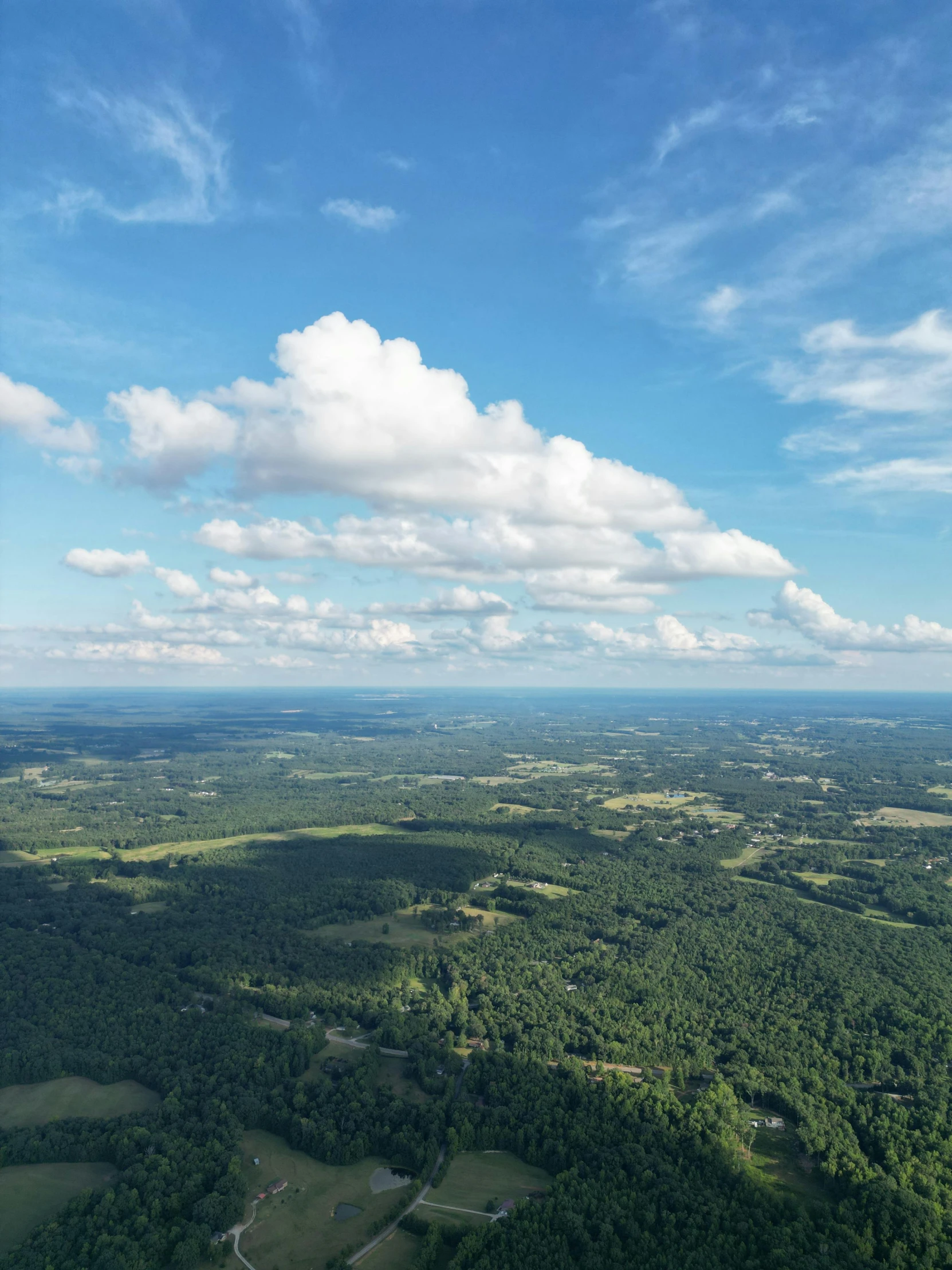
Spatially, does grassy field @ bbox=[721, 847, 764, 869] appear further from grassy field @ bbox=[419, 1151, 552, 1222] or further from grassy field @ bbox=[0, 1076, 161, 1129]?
grassy field @ bbox=[0, 1076, 161, 1129]

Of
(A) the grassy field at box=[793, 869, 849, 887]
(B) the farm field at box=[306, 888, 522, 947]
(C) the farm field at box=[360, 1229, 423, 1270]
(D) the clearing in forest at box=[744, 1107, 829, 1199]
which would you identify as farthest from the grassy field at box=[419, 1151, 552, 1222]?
(A) the grassy field at box=[793, 869, 849, 887]

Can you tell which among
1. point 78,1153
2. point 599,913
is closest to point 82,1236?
point 78,1153

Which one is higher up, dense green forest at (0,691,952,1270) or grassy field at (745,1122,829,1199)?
dense green forest at (0,691,952,1270)

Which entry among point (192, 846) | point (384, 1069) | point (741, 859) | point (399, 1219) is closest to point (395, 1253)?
point (399, 1219)

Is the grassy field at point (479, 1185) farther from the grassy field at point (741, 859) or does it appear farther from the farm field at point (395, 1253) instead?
the grassy field at point (741, 859)

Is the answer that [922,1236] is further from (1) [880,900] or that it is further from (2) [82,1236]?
(1) [880,900]

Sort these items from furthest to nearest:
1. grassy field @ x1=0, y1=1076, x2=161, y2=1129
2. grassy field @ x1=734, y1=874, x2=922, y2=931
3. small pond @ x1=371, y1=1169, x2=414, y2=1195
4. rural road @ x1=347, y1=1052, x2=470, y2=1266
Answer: grassy field @ x1=734, y1=874, x2=922, y2=931 → grassy field @ x1=0, y1=1076, x2=161, y2=1129 → small pond @ x1=371, y1=1169, x2=414, y2=1195 → rural road @ x1=347, y1=1052, x2=470, y2=1266

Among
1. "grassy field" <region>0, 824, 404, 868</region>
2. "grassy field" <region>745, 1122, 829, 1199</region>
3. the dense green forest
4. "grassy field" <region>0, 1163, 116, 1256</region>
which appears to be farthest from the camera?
"grassy field" <region>0, 824, 404, 868</region>
